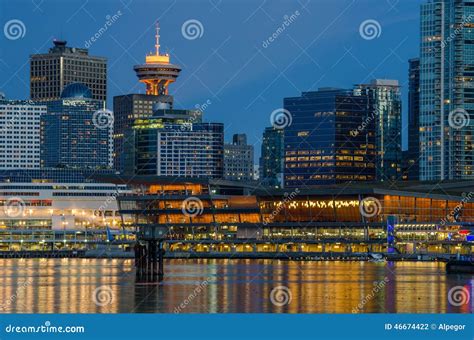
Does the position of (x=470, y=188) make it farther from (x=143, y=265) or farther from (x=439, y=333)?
(x=439, y=333)

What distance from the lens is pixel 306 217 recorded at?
16575 cm

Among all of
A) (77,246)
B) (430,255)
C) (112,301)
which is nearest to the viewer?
(112,301)

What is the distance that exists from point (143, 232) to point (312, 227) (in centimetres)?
7197

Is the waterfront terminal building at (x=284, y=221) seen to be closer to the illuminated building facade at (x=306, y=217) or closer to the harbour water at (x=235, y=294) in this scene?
the illuminated building facade at (x=306, y=217)

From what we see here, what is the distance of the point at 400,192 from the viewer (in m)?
158

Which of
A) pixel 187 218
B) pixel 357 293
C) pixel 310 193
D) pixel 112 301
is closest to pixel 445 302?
pixel 357 293

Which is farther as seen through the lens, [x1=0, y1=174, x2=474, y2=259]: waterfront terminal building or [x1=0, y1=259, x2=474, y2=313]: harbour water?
[x1=0, y1=174, x2=474, y2=259]: waterfront terminal building

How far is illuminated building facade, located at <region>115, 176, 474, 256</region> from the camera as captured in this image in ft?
520

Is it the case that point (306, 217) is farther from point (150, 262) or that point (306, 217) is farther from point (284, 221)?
point (150, 262)

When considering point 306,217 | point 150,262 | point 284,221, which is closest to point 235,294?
point 150,262

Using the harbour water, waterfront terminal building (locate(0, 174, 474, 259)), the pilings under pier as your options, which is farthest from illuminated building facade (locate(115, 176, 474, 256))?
the harbour water

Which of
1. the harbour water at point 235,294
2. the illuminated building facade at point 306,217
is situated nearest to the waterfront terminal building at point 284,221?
the illuminated building facade at point 306,217

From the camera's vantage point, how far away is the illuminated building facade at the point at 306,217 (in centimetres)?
15862

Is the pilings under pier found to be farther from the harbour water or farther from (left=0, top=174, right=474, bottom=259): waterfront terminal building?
(left=0, top=174, right=474, bottom=259): waterfront terminal building
